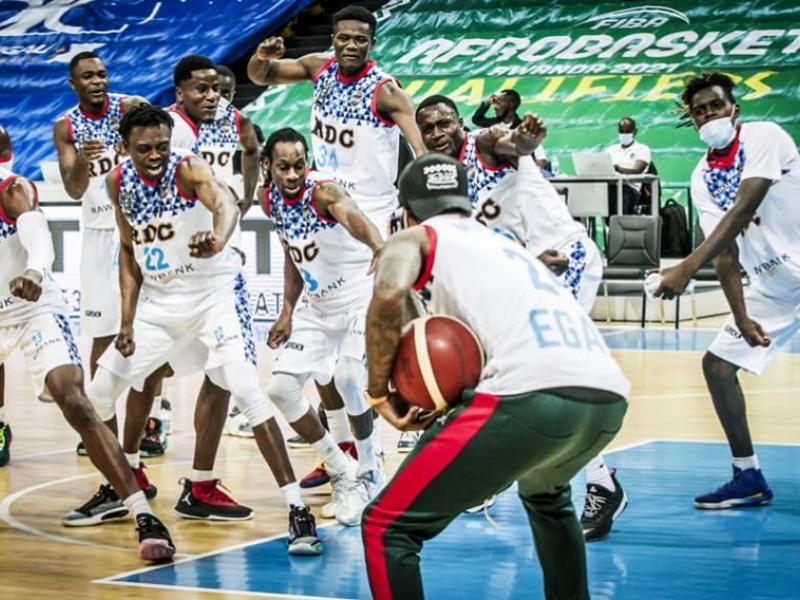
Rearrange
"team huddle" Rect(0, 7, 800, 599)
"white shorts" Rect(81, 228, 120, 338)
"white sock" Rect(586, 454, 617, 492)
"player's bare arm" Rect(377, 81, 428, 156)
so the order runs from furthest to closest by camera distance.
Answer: "white shorts" Rect(81, 228, 120, 338)
"player's bare arm" Rect(377, 81, 428, 156)
"white sock" Rect(586, 454, 617, 492)
"team huddle" Rect(0, 7, 800, 599)

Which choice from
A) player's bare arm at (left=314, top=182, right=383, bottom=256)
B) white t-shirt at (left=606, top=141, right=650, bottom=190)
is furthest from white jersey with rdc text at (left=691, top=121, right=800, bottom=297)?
white t-shirt at (left=606, top=141, right=650, bottom=190)

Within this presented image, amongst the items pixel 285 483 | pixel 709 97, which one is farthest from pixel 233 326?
pixel 709 97

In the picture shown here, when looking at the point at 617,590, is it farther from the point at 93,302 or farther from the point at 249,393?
the point at 93,302

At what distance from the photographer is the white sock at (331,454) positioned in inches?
279

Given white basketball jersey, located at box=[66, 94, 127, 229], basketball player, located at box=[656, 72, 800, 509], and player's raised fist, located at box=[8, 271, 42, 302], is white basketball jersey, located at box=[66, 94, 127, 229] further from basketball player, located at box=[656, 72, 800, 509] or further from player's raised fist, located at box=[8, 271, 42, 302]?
basketball player, located at box=[656, 72, 800, 509]

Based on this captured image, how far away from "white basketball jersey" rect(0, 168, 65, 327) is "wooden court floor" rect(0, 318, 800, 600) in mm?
1053

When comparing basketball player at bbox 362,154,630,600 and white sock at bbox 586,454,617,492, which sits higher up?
basketball player at bbox 362,154,630,600

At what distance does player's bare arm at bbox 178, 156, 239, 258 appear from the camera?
638 cm

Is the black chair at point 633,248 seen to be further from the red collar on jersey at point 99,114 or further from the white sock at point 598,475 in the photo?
the white sock at point 598,475

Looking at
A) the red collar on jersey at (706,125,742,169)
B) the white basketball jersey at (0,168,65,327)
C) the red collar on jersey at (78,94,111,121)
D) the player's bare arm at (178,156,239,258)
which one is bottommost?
the white basketball jersey at (0,168,65,327)

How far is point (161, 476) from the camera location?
8281 millimetres

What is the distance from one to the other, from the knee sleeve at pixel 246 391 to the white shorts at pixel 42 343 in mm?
705

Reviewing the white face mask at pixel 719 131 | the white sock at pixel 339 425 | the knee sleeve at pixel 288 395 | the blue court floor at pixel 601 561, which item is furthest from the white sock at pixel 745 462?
the knee sleeve at pixel 288 395

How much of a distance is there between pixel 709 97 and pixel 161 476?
374 cm
